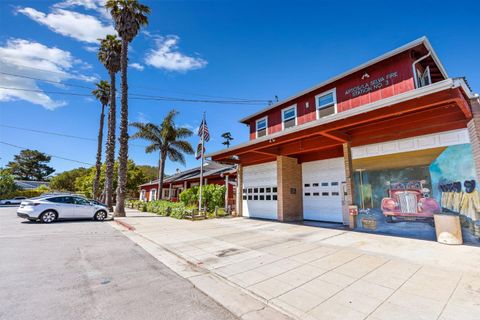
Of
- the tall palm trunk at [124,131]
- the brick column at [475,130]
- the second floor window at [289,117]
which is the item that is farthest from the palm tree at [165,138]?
the brick column at [475,130]

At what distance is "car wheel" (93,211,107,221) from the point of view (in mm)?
14543

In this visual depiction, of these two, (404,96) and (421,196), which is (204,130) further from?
(421,196)

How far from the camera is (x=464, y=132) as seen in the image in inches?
277

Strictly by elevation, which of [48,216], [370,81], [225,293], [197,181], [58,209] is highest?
[370,81]

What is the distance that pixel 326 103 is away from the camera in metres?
12.9

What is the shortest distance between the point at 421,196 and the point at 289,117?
A: 28.6 feet

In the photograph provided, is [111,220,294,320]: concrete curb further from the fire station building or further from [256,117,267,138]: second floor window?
[256,117,267,138]: second floor window

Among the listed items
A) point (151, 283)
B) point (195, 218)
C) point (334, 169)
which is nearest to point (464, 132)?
point (334, 169)

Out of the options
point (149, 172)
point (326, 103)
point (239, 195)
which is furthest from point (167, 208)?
point (149, 172)

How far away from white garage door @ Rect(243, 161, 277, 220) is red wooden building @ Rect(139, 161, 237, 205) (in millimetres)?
2304

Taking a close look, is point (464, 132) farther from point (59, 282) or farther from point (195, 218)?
point (195, 218)

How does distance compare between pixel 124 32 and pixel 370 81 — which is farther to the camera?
pixel 124 32

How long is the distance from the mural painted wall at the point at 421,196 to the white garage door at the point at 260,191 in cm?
544

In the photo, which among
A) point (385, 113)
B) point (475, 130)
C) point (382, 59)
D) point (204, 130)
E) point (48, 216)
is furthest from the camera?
point (204, 130)
